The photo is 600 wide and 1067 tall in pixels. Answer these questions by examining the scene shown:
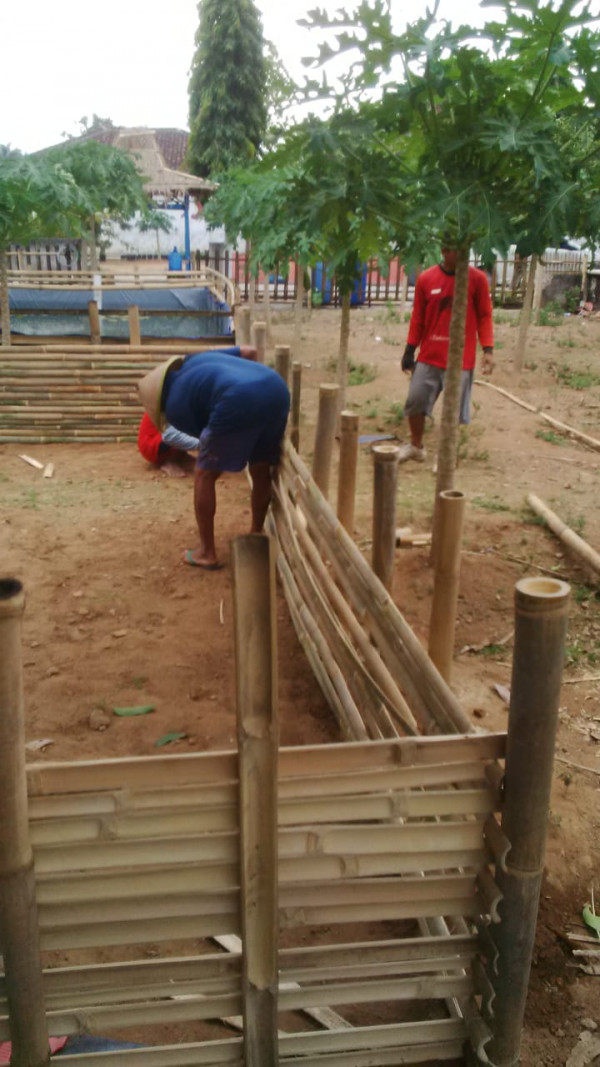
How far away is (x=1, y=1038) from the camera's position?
1.73 metres

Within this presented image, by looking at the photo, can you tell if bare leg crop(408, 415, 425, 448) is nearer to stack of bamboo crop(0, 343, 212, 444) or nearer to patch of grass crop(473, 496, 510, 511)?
patch of grass crop(473, 496, 510, 511)

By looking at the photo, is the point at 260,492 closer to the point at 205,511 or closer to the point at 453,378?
the point at 205,511

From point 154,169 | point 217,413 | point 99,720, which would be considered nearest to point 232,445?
point 217,413

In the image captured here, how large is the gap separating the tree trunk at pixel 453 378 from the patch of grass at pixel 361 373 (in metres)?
5.67

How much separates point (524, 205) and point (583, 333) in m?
10.1

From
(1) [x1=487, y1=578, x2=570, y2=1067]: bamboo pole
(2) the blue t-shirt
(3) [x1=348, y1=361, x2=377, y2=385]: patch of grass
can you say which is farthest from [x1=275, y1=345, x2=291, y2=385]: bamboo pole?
(3) [x1=348, y1=361, x2=377, y2=385]: patch of grass

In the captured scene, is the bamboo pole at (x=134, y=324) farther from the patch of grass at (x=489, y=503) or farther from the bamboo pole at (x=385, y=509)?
the bamboo pole at (x=385, y=509)

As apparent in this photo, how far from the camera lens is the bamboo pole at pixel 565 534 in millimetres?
4617

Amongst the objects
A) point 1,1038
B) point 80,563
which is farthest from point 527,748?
point 80,563

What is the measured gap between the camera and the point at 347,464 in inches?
148

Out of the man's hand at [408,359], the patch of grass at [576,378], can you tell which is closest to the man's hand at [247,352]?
the man's hand at [408,359]

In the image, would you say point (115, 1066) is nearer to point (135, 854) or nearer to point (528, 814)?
point (135, 854)

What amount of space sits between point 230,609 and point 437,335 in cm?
288

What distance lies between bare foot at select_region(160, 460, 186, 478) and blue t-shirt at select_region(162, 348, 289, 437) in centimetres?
202
